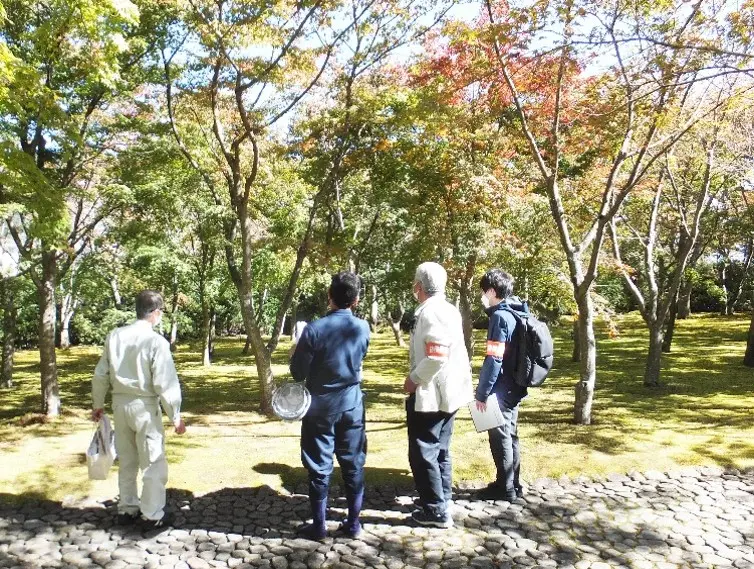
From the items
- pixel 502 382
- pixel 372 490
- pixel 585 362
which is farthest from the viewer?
pixel 585 362

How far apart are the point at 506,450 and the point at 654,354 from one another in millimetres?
7447

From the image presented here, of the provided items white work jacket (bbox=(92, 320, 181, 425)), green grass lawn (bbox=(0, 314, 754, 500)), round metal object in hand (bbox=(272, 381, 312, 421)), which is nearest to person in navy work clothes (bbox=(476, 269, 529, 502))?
A: green grass lawn (bbox=(0, 314, 754, 500))

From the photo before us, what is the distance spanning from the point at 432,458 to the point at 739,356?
46.7 ft

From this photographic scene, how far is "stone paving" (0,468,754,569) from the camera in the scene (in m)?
3.86

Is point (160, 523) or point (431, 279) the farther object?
point (431, 279)

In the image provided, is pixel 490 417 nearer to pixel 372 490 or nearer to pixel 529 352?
pixel 529 352

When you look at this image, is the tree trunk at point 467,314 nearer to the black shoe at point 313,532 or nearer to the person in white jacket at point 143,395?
the black shoe at point 313,532

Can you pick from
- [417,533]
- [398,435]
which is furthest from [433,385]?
[398,435]

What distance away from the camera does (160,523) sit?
430 centimetres

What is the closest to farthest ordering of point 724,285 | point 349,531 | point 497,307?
point 349,531, point 497,307, point 724,285

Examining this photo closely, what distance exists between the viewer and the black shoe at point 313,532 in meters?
4.15

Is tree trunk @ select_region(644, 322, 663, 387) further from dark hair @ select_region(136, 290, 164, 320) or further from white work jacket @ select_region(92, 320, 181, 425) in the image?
dark hair @ select_region(136, 290, 164, 320)

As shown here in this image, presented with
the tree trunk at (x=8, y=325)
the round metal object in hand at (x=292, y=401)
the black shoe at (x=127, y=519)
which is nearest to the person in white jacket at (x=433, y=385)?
the round metal object in hand at (x=292, y=401)

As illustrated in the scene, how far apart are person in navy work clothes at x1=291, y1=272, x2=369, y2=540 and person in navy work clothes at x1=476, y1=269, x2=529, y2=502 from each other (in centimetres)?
112
